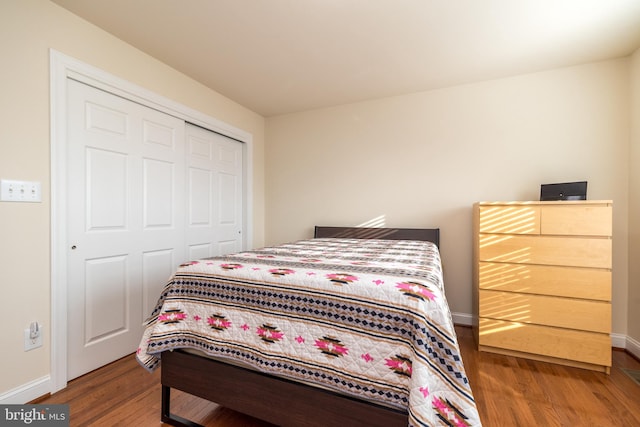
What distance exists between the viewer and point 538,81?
2447 millimetres

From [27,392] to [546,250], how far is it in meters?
3.36

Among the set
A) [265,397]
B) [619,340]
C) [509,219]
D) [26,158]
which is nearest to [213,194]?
[26,158]

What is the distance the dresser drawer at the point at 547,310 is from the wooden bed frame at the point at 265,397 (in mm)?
1580

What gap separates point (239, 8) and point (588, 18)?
7.32ft

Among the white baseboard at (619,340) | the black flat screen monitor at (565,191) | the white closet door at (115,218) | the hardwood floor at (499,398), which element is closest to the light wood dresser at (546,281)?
the hardwood floor at (499,398)

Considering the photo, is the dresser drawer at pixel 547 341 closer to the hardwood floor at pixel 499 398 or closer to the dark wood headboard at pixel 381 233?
the hardwood floor at pixel 499 398

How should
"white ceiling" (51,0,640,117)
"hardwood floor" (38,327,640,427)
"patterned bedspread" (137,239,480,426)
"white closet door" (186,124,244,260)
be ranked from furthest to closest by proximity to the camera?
"white closet door" (186,124,244,260), "white ceiling" (51,0,640,117), "hardwood floor" (38,327,640,427), "patterned bedspread" (137,239,480,426)

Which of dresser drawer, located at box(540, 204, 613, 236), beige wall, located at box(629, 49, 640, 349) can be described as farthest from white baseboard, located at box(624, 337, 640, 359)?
dresser drawer, located at box(540, 204, 613, 236)

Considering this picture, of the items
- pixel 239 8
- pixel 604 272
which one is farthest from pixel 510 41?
pixel 239 8

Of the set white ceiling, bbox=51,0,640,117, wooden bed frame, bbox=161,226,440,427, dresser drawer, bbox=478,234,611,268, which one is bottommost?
wooden bed frame, bbox=161,226,440,427

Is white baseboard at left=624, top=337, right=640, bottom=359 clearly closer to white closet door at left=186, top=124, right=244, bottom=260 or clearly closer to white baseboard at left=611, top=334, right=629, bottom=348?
white baseboard at left=611, top=334, right=629, bottom=348

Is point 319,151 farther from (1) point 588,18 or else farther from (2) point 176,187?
(1) point 588,18

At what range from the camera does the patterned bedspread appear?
89cm

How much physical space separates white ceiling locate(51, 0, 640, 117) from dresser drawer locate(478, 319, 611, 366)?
6.83 feet
